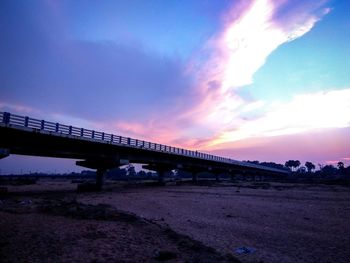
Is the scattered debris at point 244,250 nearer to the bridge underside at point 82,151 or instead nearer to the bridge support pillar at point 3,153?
the bridge underside at point 82,151

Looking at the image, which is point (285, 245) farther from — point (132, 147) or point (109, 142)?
point (132, 147)

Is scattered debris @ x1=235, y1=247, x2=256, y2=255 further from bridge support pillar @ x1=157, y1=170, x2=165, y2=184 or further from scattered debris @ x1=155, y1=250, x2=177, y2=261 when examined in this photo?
bridge support pillar @ x1=157, y1=170, x2=165, y2=184

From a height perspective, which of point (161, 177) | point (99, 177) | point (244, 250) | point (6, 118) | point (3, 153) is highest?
point (6, 118)

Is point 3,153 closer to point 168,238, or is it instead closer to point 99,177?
point 99,177

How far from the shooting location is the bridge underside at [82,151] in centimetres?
3194

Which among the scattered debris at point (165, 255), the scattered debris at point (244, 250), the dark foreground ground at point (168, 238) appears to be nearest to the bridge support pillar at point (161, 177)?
the dark foreground ground at point (168, 238)

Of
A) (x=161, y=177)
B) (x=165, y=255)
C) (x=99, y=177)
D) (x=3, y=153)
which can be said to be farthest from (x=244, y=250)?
(x=161, y=177)

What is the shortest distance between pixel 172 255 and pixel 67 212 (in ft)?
35.5

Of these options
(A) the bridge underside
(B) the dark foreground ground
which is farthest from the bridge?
(B) the dark foreground ground

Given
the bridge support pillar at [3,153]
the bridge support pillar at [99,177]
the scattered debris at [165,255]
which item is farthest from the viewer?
the bridge support pillar at [99,177]

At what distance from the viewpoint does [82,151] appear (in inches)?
1650

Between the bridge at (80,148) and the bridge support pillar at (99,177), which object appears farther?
the bridge support pillar at (99,177)

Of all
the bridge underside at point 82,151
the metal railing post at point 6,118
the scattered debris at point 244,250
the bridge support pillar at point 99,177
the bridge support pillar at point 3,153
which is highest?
the metal railing post at point 6,118

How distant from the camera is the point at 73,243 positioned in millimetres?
10320
